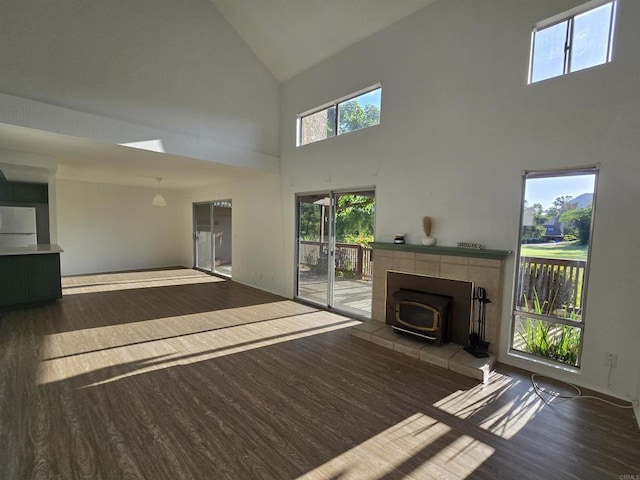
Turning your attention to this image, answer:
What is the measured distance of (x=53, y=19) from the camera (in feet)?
11.3

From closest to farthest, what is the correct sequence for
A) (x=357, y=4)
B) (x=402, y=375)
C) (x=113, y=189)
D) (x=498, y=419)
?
(x=498, y=419) → (x=402, y=375) → (x=357, y=4) → (x=113, y=189)

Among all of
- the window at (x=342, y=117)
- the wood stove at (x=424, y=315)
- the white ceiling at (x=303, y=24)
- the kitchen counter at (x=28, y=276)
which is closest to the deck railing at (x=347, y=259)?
the wood stove at (x=424, y=315)

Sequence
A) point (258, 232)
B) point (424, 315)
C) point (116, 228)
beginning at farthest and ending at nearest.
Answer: point (116, 228) < point (258, 232) < point (424, 315)

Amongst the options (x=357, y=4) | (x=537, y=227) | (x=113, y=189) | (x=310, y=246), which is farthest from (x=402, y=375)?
(x=113, y=189)

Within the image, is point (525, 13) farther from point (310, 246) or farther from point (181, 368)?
point (181, 368)

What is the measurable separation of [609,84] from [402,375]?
10.5 ft

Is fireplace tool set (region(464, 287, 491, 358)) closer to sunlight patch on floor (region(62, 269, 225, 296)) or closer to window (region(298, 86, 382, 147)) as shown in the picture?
window (region(298, 86, 382, 147))

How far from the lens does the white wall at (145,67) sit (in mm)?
3346

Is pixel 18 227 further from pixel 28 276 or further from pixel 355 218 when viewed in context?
pixel 355 218

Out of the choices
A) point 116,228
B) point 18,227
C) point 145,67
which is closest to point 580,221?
point 145,67

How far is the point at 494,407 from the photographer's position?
234cm

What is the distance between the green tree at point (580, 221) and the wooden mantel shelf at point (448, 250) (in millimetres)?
562

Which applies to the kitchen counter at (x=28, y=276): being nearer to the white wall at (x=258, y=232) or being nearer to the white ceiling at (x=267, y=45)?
the white ceiling at (x=267, y=45)

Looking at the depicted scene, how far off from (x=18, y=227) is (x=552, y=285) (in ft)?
28.0
